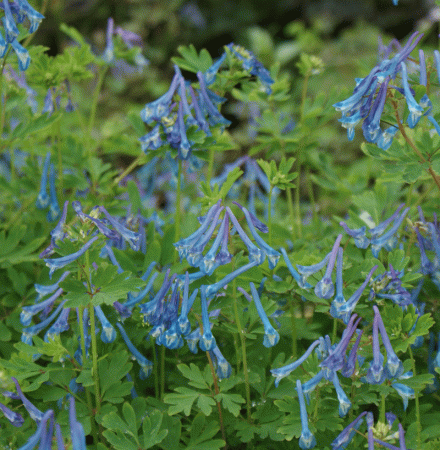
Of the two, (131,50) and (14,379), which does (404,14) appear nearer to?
(131,50)

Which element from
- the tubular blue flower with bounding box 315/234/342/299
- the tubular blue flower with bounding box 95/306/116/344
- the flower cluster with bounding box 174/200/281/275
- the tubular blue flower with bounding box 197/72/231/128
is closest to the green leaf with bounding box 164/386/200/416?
the tubular blue flower with bounding box 95/306/116/344

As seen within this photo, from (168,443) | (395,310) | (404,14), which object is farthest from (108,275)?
(404,14)

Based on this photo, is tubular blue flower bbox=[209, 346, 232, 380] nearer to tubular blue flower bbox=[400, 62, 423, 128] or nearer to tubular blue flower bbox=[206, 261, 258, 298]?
tubular blue flower bbox=[206, 261, 258, 298]

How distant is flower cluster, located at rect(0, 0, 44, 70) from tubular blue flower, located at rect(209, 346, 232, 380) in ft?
4.40

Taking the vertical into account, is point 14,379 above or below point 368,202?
below

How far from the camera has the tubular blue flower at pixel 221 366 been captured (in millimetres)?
1923

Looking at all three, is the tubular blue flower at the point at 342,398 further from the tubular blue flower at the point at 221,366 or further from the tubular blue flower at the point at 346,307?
the tubular blue flower at the point at 221,366

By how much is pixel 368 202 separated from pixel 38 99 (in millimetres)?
2100

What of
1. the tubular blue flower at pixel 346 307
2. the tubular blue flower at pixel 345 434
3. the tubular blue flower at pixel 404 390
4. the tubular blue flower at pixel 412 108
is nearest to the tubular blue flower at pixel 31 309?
the tubular blue flower at pixel 346 307

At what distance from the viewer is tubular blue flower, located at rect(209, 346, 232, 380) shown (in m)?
1.92

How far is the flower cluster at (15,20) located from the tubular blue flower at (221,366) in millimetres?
1341

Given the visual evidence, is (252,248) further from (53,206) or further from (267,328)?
(53,206)

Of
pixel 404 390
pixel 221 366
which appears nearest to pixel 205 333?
pixel 221 366

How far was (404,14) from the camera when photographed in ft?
23.7
